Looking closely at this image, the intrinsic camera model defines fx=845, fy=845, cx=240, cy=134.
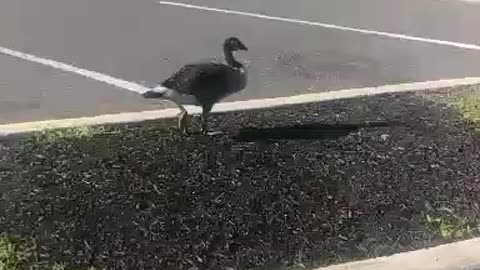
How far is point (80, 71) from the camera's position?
335 inches

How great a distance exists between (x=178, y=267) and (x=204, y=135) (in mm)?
1546

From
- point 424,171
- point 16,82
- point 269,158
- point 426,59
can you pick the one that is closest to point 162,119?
point 269,158

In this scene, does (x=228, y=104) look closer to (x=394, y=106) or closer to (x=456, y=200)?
(x=394, y=106)

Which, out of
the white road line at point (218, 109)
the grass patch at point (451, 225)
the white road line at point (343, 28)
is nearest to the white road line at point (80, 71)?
the white road line at point (218, 109)

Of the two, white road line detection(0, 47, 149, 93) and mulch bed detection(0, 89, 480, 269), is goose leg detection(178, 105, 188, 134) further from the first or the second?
white road line detection(0, 47, 149, 93)

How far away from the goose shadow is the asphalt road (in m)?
1.55

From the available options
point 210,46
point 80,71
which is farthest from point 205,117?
point 210,46

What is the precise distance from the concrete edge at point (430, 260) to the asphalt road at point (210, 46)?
3173 mm

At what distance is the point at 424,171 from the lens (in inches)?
202

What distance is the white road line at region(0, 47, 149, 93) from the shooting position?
7.87 m

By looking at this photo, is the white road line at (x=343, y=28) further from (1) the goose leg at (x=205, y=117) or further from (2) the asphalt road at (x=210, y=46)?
(1) the goose leg at (x=205, y=117)

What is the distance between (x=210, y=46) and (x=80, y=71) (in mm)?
2268

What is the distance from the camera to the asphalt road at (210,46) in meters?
7.69

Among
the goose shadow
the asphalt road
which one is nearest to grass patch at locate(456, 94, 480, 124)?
the goose shadow
